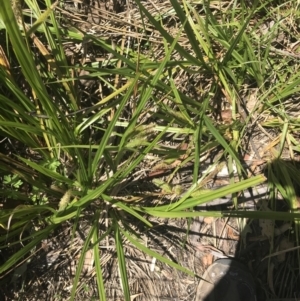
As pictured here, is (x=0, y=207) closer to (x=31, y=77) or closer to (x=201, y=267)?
(x=31, y=77)

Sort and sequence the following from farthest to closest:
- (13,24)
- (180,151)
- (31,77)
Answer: (180,151) < (31,77) < (13,24)

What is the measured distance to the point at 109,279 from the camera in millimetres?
1438

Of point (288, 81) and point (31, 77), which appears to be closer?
point (31, 77)

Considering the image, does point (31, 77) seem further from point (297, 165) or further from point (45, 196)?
point (297, 165)

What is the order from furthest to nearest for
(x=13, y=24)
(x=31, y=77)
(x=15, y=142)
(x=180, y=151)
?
(x=15, y=142)
(x=180, y=151)
(x=31, y=77)
(x=13, y=24)

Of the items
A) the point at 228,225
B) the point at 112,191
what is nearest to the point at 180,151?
the point at 112,191

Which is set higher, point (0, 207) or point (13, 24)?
point (13, 24)

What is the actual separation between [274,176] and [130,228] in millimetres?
467

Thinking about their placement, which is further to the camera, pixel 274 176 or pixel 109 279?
pixel 109 279

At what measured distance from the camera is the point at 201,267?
146 centimetres

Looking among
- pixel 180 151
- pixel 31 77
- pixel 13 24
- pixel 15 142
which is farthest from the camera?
pixel 15 142

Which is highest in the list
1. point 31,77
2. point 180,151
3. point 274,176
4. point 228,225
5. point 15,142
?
point 31,77

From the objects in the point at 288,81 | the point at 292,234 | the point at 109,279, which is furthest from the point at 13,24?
the point at 292,234

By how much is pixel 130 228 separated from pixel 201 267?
0.32 meters
